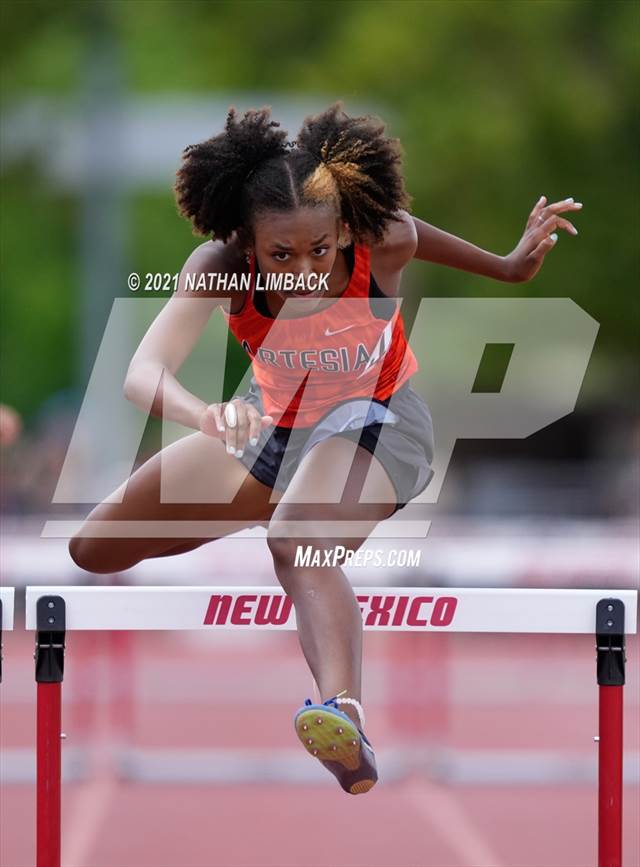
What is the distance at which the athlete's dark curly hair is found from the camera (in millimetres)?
2766

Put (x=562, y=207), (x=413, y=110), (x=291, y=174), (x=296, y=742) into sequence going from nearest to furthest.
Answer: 1. (x=291, y=174)
2. (x=562, y=207)
3. (x=413, y=110)
4. (x=296, y=742)

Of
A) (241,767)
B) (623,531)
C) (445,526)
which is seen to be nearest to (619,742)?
(445,526)

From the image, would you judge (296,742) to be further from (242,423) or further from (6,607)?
(242,423)

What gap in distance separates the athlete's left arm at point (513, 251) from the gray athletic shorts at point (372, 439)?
0.97ft

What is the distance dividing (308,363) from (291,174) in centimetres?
39

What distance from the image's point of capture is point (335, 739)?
8.90 feet

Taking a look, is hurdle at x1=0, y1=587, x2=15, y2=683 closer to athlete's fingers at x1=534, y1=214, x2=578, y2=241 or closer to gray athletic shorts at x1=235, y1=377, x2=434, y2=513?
gray athletic shorts at x1=235, y1=377, x2=434, y2=513

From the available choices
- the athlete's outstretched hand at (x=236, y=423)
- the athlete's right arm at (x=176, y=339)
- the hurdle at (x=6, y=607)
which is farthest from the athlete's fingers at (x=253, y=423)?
the hurdle at (x=6, y=607)

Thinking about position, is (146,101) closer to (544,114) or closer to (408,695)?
(544,114)

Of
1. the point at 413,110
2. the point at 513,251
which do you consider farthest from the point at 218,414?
the point at 413,110

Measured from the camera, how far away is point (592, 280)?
337 centimetres

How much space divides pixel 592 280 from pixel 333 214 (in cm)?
86

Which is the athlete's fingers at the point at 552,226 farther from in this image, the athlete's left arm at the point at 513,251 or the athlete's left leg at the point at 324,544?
the athlete's left leg at the point at 324,544

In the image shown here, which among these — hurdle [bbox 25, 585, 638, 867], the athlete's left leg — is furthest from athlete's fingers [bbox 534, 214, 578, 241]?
hurdle [bbox 25, 585, 638, 867]
